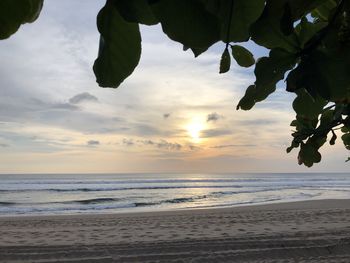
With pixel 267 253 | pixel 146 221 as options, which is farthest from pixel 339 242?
pixel 146 221

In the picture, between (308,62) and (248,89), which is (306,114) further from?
(308,62)

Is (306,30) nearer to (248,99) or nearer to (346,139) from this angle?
(248,99)

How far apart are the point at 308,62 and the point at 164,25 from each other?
0.30 metres

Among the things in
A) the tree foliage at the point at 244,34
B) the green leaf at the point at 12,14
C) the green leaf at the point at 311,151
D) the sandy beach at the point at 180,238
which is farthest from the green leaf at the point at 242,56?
the sandy beach at the point at 180,238

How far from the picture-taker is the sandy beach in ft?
24.7

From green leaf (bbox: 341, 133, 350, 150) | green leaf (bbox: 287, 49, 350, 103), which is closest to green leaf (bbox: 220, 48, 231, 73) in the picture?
green leaf (bbox: 287, 49, 350, 103)

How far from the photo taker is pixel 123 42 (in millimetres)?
568

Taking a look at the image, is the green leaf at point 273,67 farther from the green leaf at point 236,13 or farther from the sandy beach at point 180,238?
the sandy beach at point 180,238

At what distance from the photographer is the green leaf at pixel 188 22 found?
48cm

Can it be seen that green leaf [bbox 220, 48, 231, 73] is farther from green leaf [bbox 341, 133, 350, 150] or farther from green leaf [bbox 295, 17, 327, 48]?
green leaf [bbox 341, 133, 350, 150]

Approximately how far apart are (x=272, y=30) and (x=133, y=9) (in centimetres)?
23

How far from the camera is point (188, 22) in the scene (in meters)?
0.49

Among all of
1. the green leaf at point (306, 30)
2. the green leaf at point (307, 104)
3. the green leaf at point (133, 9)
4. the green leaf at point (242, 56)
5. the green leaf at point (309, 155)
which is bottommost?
the green leaf at point (309, 155)

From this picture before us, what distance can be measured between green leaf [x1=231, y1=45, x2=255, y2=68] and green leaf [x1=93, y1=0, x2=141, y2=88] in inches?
10.3
